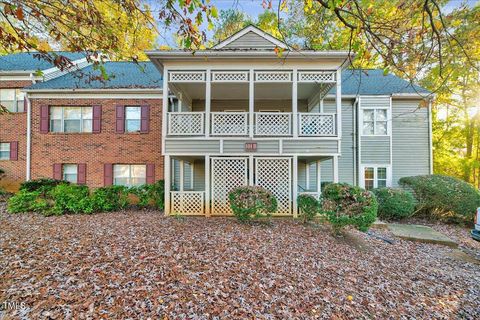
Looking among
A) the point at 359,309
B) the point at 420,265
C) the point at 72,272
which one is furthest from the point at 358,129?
the point at 72,272

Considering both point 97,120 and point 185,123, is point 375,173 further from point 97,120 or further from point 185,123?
point 97,120

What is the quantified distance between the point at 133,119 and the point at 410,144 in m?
14.1

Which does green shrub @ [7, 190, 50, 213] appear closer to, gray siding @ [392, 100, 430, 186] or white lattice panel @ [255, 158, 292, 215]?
white lattice panel @ [255, 158, 292, 215]

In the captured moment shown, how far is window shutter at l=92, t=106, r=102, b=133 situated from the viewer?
37.8ft

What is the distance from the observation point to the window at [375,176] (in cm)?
1178

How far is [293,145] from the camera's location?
8.43 metres

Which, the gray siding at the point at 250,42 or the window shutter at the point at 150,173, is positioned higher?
the gray siding at the point at 250,42

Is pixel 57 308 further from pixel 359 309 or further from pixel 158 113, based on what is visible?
pixel 158 113

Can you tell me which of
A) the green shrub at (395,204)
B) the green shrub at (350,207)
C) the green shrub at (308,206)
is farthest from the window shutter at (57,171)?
the green shrub at (395,204)

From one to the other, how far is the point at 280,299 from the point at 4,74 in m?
16.0

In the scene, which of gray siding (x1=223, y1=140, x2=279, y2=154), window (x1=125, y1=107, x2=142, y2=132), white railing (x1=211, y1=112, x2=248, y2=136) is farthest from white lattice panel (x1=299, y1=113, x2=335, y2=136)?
window (x1=125, y1=107, x2=142, y2=132)

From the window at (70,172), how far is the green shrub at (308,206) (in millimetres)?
10903

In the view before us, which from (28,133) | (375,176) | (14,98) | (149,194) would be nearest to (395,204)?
(375,176)

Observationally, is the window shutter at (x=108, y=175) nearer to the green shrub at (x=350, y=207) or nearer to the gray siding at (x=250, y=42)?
the gray siding at (x=250, y=42)
